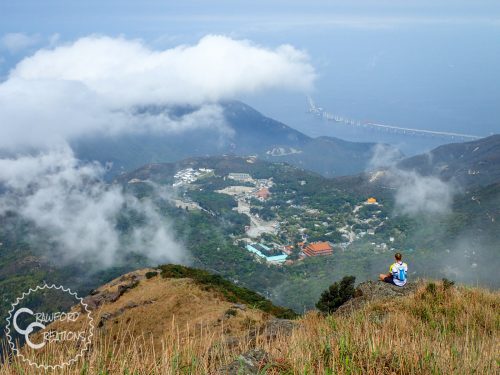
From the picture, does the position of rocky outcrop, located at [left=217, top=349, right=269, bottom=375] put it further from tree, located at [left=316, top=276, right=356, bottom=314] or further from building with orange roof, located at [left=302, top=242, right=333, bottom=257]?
building with orange roof, located at [left=302, top=242, right=333, bottom=257]

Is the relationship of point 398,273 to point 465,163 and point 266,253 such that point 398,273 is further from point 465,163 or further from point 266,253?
point 465,163

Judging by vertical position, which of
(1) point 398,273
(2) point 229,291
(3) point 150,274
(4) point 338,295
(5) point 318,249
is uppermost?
(1) point 398,273

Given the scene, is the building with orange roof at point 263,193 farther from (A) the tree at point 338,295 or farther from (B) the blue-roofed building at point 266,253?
(A) the tree at point 338,295

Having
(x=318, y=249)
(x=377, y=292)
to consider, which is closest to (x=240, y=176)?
(x=318, y=249)

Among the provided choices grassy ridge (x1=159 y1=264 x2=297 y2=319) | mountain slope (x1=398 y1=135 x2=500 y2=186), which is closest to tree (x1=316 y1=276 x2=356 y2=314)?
grassy ridge (x1=159 y1=264 x2=297 y2=319)

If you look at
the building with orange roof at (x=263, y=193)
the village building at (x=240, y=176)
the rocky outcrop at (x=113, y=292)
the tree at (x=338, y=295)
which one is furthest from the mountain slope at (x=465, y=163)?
the tree at (x=338, y=295)
